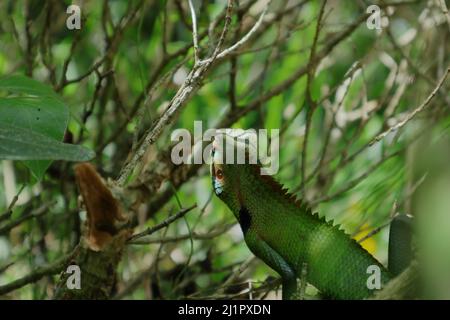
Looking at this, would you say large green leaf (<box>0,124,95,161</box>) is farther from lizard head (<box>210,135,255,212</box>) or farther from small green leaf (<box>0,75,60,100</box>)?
lizard head (<box>210,135,255,212</box>)

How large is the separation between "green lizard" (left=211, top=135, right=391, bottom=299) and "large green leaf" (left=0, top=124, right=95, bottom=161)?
0.75 m

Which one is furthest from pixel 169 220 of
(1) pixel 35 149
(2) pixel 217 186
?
(1) pixel 35 149

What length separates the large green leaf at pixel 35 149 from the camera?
169cm

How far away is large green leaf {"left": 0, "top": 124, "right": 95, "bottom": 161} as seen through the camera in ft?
5.55

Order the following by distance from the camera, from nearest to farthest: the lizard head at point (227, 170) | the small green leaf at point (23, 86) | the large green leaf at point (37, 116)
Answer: the large green leaf at point (37, 116) < the small green leaf at point (23, 86) < the lizard head at point (227, 170)

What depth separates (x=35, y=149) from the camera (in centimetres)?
171

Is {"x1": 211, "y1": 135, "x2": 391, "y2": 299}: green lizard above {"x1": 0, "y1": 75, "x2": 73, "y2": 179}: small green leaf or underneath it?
underneath

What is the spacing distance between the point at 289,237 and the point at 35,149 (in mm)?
901

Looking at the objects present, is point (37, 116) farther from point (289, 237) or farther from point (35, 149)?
point (289, 237)

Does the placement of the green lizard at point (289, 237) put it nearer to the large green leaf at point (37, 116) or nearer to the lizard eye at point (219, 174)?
the lizard eye at point (219, 174)

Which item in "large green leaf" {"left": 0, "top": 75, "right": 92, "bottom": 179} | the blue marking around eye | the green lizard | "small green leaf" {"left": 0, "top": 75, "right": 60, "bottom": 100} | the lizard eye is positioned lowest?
the green lizard

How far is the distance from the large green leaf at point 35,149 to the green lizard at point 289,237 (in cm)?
75

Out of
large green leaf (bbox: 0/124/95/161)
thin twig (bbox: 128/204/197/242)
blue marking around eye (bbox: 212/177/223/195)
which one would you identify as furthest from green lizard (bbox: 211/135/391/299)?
large green leaf (bbox: 0/124/95/161)

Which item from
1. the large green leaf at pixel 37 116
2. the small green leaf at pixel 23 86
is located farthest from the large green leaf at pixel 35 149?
the small green leaf at pixel 23 86
